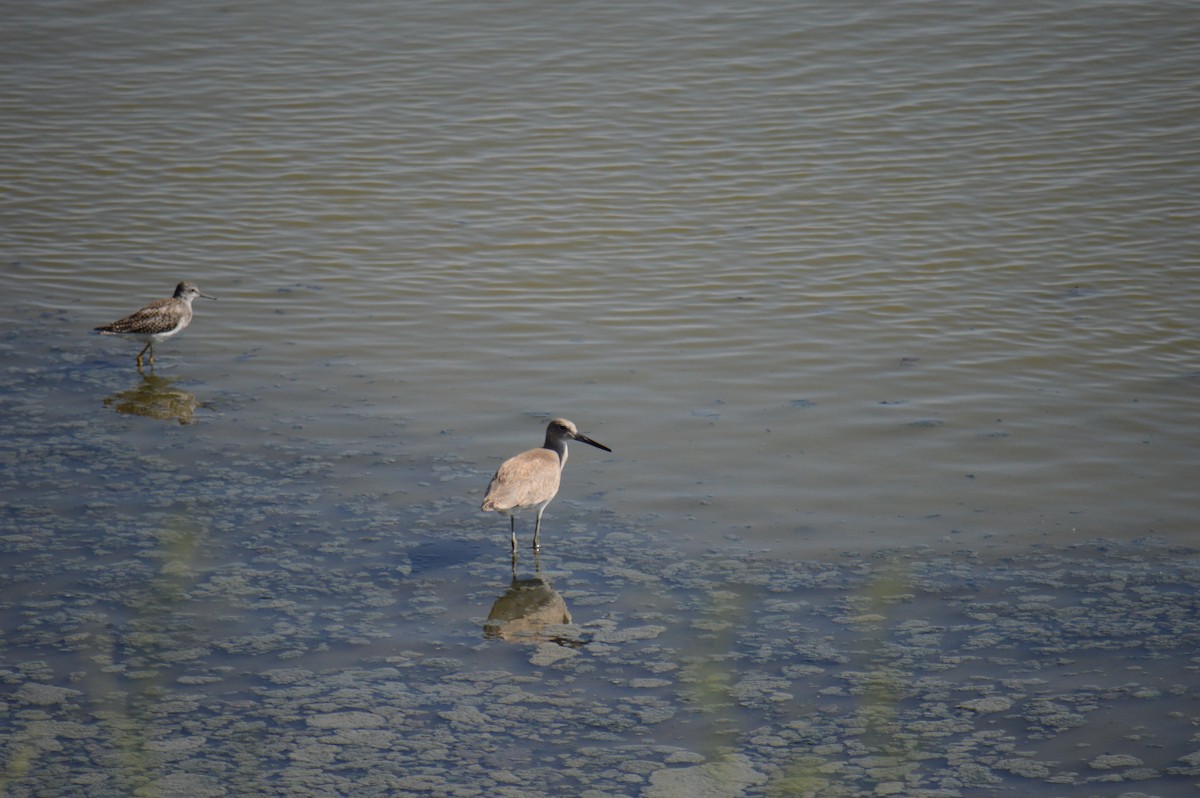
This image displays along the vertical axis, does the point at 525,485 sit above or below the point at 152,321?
below

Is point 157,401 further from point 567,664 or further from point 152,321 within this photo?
point 567,664

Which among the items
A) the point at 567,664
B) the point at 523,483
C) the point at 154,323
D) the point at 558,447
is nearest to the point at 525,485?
the point at 523,483

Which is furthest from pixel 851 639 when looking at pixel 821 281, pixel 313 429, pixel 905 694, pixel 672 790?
pixel 821 281

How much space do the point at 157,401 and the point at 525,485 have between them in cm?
400

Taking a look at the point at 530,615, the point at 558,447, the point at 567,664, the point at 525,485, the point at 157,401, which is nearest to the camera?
the point at 567,664

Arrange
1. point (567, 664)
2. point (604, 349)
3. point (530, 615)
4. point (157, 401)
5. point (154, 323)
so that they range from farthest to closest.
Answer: point (604, 349), point (154, 323), point (157, 401), point (530, 615), point (567, 664)

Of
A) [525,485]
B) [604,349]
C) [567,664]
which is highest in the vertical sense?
[604,349]

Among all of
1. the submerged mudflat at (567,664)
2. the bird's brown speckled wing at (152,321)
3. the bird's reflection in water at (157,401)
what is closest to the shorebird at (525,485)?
the submerged mudflat at (567,664)

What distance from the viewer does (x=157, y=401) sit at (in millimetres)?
10820

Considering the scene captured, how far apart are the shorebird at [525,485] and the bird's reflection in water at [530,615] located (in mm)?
438

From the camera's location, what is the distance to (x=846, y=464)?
9828 millimetres

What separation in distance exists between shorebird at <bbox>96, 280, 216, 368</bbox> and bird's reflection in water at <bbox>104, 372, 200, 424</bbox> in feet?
1.45

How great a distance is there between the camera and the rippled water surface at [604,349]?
24.5 ft

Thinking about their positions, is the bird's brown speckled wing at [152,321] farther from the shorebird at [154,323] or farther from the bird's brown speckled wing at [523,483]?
the bird's brown speckled wing at [523,483]
